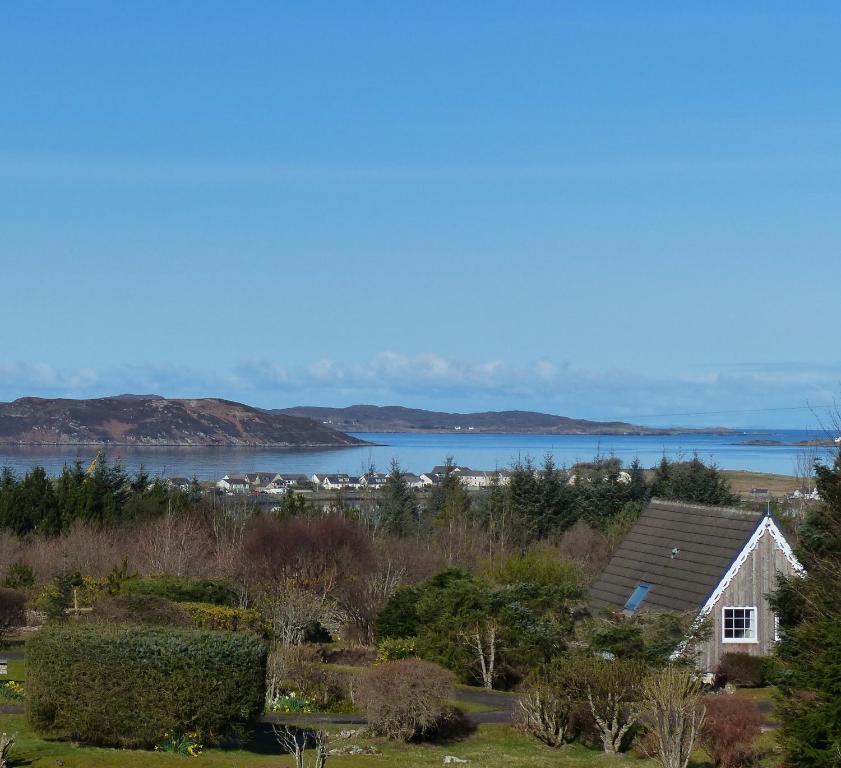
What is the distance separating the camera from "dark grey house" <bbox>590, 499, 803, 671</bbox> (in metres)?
32.2

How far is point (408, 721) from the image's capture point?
21.1m

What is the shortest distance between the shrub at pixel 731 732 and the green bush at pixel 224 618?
13628 millimetres

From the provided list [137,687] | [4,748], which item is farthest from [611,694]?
[4,748]

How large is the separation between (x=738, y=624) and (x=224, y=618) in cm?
1370

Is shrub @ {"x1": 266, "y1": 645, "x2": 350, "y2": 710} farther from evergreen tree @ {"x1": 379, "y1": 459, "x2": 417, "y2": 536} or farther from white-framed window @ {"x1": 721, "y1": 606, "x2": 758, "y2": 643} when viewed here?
evergreen tree @ {"x1": 379, "y1": 459, "x2": 417, "y2": 536}

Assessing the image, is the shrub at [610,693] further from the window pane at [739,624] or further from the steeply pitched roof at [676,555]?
the window pane at [739,624]

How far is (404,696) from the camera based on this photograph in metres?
20.8

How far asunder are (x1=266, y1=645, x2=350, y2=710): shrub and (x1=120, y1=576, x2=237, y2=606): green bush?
9.63 metres

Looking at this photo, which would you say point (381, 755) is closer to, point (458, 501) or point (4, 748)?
point (4, 748)

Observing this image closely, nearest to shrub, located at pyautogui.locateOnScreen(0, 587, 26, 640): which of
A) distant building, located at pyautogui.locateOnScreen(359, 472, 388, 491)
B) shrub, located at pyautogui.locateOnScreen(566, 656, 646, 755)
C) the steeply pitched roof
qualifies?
the steeply pitched roof

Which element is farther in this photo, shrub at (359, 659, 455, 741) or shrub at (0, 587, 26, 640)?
shrub at (0, 587, 26, 640)

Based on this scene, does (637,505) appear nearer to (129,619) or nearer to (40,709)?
(129,619)

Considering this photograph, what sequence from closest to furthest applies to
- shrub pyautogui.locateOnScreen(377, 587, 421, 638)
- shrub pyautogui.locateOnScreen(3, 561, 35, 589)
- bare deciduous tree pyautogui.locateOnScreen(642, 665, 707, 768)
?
bare deciduous tree pyautogui.locateOnScreen(642, 665, 707, 768)
shrub pyautogui.locateOnScreen(377, 587, 421, 638)
shrub pyautogui.locateOnScreen(3, 561, 35, 589)

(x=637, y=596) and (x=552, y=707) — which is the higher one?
(x=637, y=596)
